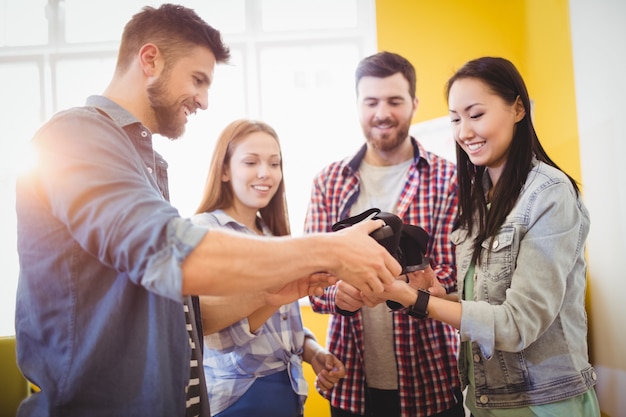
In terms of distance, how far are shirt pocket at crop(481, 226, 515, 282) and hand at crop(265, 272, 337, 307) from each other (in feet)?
1.53

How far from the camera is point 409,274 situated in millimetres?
1597

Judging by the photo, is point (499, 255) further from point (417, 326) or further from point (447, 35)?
point (447, 35)

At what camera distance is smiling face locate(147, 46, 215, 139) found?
1234mm

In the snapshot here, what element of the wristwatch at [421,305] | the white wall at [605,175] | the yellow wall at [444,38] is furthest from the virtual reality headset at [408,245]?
the yellow wall at [444,38]

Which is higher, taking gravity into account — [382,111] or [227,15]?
[227,15]

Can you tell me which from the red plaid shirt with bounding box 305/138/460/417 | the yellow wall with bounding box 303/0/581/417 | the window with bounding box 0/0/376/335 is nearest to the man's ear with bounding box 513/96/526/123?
the red plaid shirt with bounding box 305/138/460/417

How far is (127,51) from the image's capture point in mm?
1246

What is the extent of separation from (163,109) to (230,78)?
2547 mm

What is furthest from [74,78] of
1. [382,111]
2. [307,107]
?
[382,111]

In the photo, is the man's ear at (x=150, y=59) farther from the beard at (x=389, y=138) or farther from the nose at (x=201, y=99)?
the beard at (x=389, y=138)

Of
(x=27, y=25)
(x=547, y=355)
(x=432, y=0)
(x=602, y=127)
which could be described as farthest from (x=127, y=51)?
(x=27, y=25)

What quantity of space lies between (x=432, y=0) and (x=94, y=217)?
128 inches

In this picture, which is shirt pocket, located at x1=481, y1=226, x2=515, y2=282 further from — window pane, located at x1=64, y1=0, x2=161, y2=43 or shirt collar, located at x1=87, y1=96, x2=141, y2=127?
window pane, located at x1=64, y1=0, x2=161, y2=43

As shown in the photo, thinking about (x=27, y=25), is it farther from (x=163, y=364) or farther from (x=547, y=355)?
(x=547, y=355)
